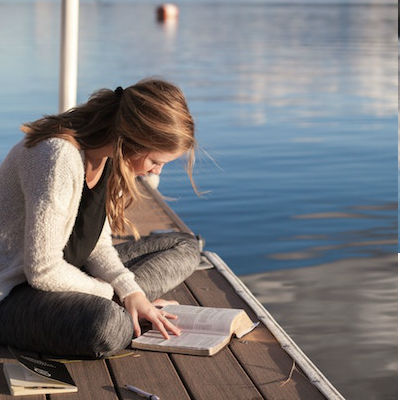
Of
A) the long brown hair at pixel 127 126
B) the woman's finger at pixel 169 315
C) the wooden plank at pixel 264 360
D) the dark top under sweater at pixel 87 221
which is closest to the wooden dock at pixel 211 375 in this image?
the wooden plank at pixel 264 360

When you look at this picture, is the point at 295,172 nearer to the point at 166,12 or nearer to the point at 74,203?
the point at 74,203

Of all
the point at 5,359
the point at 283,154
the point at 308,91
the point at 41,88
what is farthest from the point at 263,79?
the point at 5,359

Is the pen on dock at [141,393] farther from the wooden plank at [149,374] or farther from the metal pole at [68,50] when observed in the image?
the metal pole at [68,50]

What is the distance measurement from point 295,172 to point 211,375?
476 centimetres

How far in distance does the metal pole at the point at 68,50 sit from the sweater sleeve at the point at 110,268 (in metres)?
1.78

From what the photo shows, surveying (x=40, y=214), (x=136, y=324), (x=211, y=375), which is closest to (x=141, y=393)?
(x=211, y=375)

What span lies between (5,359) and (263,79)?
36.7ft

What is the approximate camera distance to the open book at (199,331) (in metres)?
2.92

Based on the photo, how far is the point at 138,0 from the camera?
60.7 meters

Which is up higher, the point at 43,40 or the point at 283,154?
the point at 43,40

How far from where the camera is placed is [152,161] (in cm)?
287

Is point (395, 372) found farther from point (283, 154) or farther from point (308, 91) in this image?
point (308, 91)

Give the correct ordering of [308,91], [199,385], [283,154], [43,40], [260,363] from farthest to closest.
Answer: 1. [43,40]
2. [308,91]
3. [283,154]
4. [260,363]
5. [199,385]

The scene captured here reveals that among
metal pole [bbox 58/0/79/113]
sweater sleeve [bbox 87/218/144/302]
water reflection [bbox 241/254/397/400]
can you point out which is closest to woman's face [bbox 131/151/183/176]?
sweater sleeve [bbox 87/218/144/302]
